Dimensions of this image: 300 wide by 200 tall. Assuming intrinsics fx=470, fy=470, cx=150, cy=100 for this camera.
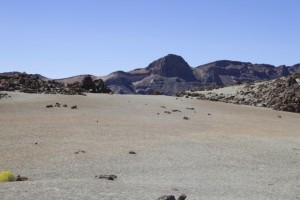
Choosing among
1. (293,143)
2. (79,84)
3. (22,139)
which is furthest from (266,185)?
(79,84)

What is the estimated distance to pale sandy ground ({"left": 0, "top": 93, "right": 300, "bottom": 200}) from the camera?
9.88m

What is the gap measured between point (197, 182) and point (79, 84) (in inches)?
1457

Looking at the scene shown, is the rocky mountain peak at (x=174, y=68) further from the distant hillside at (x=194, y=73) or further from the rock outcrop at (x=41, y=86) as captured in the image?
the rock outcrop at (x=41, y=86)

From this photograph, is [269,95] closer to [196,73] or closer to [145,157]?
[145,157]

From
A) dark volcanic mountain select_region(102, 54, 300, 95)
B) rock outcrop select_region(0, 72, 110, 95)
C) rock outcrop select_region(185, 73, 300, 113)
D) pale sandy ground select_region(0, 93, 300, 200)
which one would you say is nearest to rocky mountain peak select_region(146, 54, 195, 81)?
dark volcanic mountain select_region(102, 54, 300, 95)

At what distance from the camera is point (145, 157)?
47.0 feet

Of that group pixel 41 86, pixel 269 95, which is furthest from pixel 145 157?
pixel 269 95

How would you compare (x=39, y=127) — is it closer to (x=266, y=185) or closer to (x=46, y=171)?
(x=46, y=171)

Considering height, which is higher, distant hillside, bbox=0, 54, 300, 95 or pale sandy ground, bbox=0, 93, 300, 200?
distant hillside, bbox=0, 54, 300, 95

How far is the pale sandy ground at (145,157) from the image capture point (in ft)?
32.4

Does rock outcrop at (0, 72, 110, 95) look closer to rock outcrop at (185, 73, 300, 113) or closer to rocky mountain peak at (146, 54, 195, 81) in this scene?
rock outcrop at (185, 73, 300, 113)

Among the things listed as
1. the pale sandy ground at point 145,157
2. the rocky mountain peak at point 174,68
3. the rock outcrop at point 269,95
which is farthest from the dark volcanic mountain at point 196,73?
the pale sandy ground at point 145,157

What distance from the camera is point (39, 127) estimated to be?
19953 millimetres

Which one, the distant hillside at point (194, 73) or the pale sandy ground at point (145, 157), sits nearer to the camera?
the pale sandy ground at point (145, 157)
